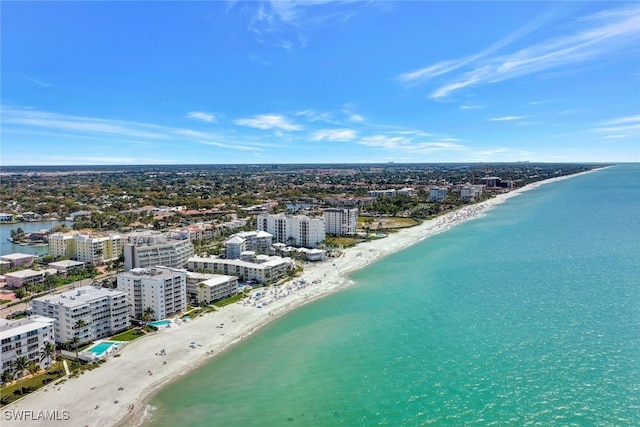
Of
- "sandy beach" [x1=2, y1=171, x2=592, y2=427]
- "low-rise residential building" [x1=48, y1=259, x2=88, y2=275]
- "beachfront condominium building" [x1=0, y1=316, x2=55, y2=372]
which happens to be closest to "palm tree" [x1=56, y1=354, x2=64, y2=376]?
"beachfront condominium building" [x1=0, y1=316, x2=55, y2=372]

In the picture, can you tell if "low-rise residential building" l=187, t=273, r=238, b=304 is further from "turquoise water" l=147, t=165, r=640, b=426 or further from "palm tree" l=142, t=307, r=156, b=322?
"turquoise water" l=147, t=165, r=640, b=426

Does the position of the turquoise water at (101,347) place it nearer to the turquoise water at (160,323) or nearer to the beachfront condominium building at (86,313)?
the beachfront condominium building at (86,313)

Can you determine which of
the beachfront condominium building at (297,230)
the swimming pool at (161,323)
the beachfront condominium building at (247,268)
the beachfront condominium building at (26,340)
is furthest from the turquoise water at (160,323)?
the beachfront condominium building at (297,230)

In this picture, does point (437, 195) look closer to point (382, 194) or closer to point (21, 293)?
point (382, 194)

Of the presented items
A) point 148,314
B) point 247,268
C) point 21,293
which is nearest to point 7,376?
point 148,314

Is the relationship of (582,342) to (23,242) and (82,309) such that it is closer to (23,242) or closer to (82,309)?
(82,309)
